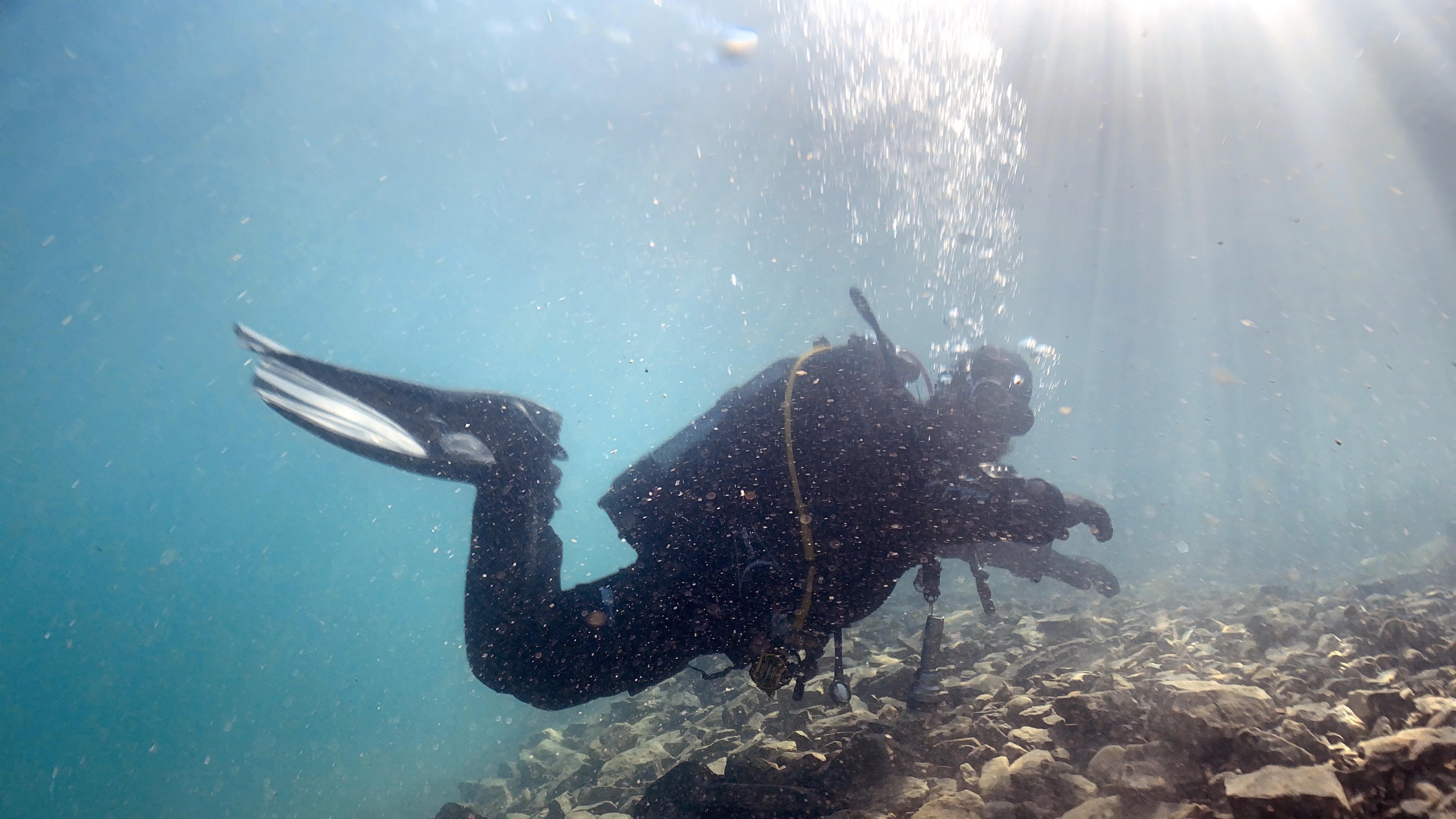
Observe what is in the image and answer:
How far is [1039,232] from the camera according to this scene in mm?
25172

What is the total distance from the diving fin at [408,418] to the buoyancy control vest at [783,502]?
0.74m

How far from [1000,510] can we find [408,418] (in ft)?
11.5

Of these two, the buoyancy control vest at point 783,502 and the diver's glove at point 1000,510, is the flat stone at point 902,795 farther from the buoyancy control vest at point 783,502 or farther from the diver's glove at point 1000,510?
the diver's glove at point 1000,510

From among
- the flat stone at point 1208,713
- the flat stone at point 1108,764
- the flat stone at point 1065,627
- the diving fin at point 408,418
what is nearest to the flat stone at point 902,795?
the flat stone at point 1108,764

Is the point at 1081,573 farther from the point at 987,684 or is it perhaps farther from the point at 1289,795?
the point at 1289,795

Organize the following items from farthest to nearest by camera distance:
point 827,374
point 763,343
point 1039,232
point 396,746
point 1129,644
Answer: point 763,343, point 396,746, point 1039,232, point 1129,644, point 827,374

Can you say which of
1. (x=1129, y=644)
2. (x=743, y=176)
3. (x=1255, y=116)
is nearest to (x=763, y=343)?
(x=743, y=176)

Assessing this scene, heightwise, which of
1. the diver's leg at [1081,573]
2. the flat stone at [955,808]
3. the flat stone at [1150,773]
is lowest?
the flat stone at [955,808]

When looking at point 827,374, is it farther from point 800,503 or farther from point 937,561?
point 937,561

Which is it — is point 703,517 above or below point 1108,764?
below

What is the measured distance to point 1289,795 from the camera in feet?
5.41

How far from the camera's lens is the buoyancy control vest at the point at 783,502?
292 centimetres

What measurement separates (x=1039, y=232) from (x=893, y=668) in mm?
26621

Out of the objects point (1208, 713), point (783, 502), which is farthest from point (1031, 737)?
point (783, 502)
